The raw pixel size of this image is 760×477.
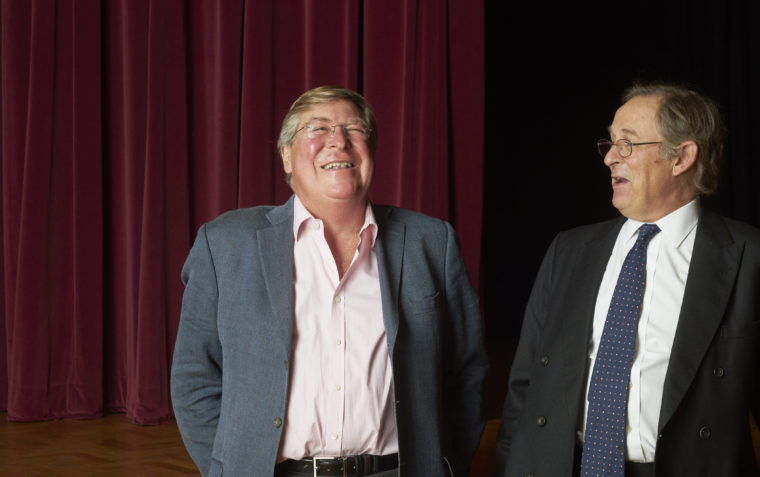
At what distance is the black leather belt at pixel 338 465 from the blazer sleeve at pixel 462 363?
31 cm

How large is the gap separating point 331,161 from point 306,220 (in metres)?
0.17

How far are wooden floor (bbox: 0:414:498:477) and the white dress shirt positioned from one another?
2.01 meters

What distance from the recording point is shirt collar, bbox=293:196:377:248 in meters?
2.06

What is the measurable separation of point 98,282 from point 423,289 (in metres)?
3.32

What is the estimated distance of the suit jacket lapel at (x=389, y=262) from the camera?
1.97m

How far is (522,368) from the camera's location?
216cm

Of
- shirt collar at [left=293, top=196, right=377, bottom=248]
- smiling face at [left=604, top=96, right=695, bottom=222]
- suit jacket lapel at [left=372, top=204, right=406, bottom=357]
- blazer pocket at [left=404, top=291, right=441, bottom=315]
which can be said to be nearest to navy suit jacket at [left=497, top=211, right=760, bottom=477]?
smiling face at [left=604, top=96, right=695, bottom=222]

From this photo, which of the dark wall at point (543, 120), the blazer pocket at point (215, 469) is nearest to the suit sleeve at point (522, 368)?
the blazer pocket at point (215, 469)

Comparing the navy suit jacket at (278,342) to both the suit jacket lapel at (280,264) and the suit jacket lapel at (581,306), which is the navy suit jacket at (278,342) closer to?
the suit jacket lapel at (280,264)

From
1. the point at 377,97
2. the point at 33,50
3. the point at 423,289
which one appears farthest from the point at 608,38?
the point at 423,289

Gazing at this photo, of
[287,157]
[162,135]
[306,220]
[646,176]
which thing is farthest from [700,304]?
[162,135]

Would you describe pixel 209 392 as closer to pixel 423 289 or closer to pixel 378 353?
pixel 378 353

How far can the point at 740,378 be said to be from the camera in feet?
6.17

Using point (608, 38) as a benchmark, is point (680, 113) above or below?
below
